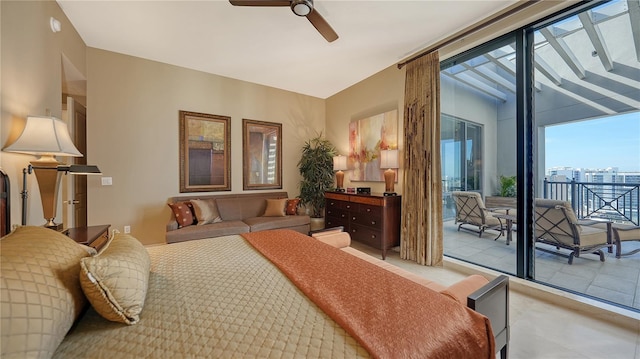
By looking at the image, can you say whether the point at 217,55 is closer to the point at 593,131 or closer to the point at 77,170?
the point at 77,170

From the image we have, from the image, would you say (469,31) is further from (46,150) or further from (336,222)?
(46,150)

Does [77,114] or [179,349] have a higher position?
[77,114]

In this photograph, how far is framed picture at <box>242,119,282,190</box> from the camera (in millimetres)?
4504

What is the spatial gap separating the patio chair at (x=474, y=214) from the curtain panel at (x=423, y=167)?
1.35 ft

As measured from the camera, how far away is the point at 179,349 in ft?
2.71

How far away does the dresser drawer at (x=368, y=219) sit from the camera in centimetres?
347

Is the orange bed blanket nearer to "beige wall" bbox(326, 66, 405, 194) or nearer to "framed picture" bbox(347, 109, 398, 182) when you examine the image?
"beige wall" bbox(326, 66, 405, 194)

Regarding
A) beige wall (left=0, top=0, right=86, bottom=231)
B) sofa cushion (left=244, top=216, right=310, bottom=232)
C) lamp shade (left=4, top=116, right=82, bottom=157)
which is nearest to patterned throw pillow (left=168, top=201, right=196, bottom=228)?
sofa cushion (left=244, top=216, right=310, bottom=232)

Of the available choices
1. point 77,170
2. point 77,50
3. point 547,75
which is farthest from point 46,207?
point 547,75

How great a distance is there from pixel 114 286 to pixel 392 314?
44.2 inches

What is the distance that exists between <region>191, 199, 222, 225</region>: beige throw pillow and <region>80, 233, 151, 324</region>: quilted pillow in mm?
2647

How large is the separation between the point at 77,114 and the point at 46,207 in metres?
2.55

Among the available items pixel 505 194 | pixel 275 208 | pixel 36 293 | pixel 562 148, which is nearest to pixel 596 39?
pixel 562 148

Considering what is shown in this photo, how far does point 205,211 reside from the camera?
366 cm
